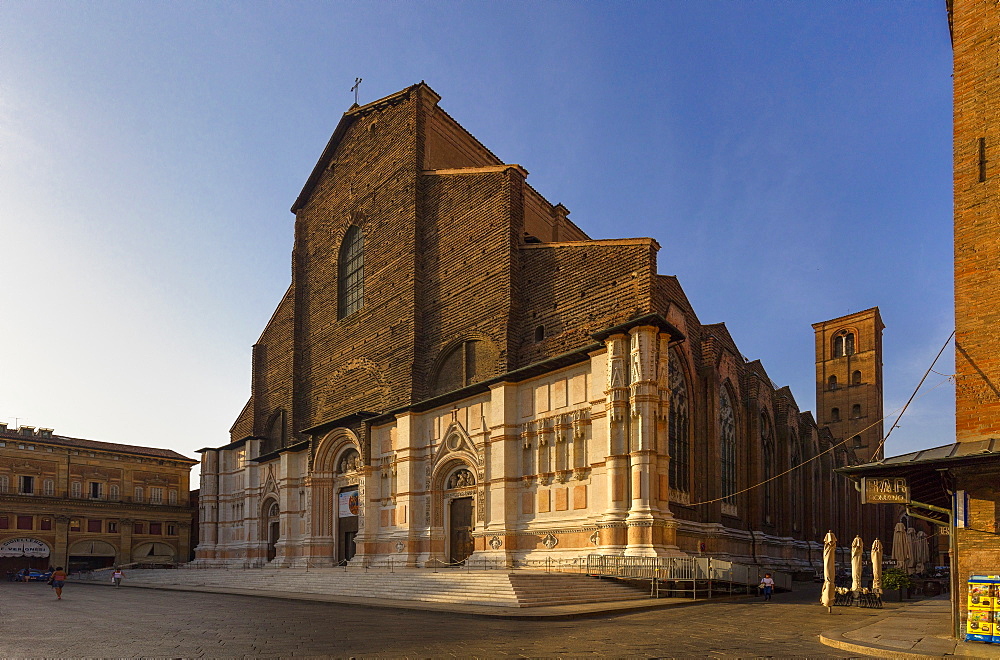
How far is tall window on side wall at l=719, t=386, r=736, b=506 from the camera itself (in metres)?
32.1

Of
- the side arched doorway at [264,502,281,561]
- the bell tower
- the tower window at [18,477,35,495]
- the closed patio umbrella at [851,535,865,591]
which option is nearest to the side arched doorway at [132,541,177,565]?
the tower window at [18,477,35,495]

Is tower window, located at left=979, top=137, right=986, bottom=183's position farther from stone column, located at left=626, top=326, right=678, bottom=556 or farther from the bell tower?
the bell tower

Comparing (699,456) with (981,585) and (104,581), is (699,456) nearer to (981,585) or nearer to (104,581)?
(981,585)

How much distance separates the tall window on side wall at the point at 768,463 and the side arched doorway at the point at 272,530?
24001 millimetres

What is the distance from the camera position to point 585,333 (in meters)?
27.3

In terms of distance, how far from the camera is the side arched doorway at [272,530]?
139ft

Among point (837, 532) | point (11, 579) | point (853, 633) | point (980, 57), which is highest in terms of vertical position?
point (980, 57)

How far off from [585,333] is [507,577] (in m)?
9.10

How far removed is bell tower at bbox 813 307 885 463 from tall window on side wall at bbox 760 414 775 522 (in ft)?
104

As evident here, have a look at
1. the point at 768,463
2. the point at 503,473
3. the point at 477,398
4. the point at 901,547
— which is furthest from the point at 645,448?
the point at 768,463

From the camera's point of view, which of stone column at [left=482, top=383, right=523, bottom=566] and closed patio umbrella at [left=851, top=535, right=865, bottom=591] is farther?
stone column at [left=482, top=383, right=523, bottom=566]

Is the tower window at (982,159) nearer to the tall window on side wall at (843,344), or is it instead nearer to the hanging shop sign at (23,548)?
the hanging shop sign at (23,548)

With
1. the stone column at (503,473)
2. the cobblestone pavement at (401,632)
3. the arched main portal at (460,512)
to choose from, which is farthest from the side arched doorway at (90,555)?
the stone column at (503,473)

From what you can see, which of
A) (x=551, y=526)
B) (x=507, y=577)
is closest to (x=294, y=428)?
(x=551, y=526)
